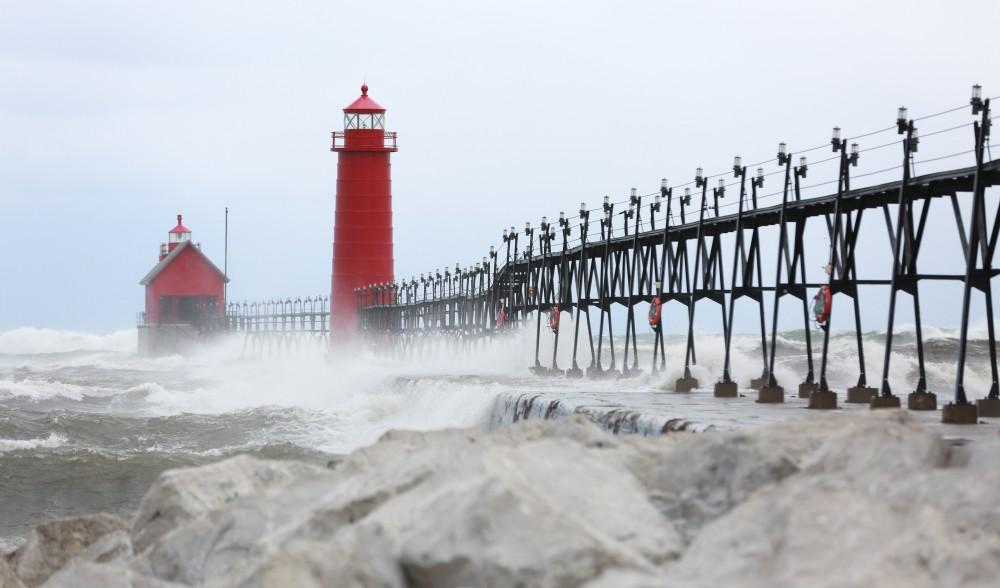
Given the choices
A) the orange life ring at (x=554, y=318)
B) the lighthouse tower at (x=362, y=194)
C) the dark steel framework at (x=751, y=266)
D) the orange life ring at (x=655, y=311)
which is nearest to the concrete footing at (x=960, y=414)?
the dark steel framework at (x=751, y=266)

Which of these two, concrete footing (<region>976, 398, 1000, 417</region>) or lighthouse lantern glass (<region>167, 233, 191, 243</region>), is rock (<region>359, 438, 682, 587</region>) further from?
lighthouse lantern glass (<region>167, 233, 191, 243</region>)

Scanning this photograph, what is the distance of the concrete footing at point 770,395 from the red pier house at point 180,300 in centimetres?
7105

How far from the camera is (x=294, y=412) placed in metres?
35.3

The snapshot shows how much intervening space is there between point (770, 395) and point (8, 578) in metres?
14.2

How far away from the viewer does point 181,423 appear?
108 ft

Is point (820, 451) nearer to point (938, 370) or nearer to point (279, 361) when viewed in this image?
point (938, 370)

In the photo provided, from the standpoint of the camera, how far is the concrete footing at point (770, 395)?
21922 millimetres

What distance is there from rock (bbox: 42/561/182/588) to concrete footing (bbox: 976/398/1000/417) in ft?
40.4

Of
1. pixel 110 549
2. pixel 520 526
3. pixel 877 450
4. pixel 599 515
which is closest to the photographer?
pixel 520 526

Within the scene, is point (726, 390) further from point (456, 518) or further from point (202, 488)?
point (456, 518)

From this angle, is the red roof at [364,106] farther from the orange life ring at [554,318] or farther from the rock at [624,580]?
the rock at [624,580]

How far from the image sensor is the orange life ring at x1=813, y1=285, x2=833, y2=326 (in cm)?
2173

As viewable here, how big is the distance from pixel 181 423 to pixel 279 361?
4579 cm

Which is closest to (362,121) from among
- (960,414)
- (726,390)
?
(726,390)
